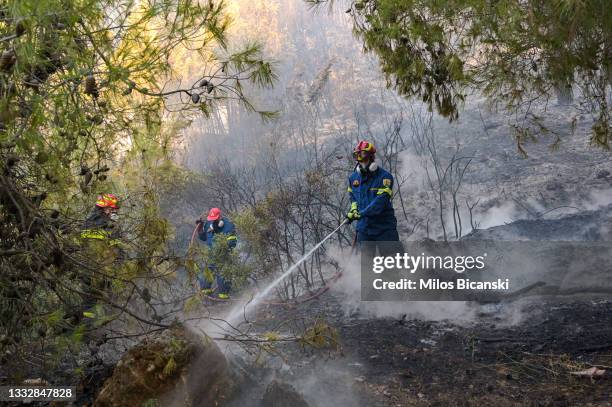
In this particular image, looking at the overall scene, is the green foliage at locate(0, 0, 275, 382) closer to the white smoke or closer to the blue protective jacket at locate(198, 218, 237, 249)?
the white smoke

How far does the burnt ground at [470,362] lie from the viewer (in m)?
4.05

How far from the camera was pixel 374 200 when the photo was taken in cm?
622

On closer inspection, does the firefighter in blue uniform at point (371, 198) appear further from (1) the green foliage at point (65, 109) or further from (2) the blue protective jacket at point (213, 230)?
(1) the green foliage at point (65, 109)

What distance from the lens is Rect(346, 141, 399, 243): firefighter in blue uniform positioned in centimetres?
625

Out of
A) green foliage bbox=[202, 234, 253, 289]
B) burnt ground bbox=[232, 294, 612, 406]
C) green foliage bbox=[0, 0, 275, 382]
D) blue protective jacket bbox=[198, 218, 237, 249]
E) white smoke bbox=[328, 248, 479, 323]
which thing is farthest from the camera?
blue protective jacket bbox=[198, 218, 237, 249]

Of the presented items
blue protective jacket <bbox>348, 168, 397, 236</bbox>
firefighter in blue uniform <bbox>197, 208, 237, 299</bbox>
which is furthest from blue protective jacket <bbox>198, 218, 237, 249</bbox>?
blue protective jacket <bbox>348, 168, 397, 236</bbox>

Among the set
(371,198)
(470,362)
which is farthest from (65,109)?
(371,198)

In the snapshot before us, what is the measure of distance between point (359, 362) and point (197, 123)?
1879 centimetres

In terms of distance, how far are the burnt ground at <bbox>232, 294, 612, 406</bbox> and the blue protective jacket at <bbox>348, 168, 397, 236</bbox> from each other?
46.3 inches

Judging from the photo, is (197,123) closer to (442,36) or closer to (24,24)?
(442,36)

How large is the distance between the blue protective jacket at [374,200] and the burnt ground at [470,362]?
1176 millimetres

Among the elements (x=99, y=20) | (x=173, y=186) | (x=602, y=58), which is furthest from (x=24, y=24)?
(x=173, y=186)

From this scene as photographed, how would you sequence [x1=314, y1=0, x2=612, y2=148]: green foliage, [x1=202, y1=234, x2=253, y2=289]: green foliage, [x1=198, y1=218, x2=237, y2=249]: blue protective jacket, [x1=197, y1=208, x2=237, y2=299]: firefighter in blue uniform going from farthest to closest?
[x1=198, y1=218, x2=237, y2=249]: blue protective jacket → [x1=197, y1=208, x2=237, y2=299]: firefighter in blue uniform → [x1=202, y1=234, x2=253, y2=289]: green foliage → [x1=314, y1=0, x2=612, y2=148]: green foliage

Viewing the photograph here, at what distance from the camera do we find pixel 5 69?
2105 millimetres
